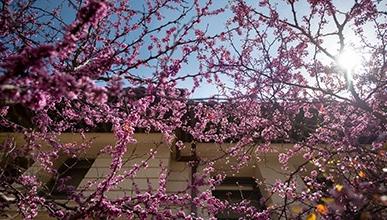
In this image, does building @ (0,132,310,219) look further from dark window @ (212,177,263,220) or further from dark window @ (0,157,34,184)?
dark window @ (0,157,34,184)

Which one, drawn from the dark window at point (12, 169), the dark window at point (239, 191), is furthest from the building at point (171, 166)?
the dark window at point (12, 169)

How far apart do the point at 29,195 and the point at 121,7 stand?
4348 millimetres

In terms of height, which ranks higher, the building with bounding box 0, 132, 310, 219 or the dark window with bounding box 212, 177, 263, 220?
the building with bounding box 0, 132, 310, 219

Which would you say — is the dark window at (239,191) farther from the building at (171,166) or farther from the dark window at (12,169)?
the dark window at (12,169)

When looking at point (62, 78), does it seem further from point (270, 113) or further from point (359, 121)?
point (359, 121)

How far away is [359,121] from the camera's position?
8.10 meters

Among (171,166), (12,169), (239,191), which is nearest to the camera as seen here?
(171,166)

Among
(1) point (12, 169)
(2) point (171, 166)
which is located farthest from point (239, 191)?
(1) point (12, 169)

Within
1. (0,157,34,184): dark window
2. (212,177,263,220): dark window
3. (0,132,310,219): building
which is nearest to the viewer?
(0,157,34,184): dark window

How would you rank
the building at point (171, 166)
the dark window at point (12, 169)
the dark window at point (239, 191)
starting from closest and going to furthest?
the dark window at point (12, 169), the building at point (171, 166), the dark window at point (239, 191)

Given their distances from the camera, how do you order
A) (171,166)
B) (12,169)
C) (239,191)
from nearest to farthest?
(171,166) < (239,191) < (12,169)

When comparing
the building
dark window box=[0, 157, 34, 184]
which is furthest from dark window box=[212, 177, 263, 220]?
dark window box=[0, 157, 34, 184]

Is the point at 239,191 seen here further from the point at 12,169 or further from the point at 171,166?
the point at 12,169

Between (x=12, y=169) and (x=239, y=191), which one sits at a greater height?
(x=12, y=169)
